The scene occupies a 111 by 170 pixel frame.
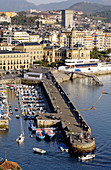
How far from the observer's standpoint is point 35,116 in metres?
17.5

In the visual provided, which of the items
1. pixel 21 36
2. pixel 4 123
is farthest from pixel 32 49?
pixel 4 123

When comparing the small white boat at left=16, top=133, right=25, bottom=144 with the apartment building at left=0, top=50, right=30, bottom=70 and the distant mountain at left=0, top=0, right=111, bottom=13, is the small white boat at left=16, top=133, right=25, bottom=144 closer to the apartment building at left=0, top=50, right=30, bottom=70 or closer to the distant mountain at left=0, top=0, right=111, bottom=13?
the apartment building at left=0, top=50, right=30, bottom=70

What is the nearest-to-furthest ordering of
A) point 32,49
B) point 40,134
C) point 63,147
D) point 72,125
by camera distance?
point 63,147, point 40,134, point 72,125, point 32,49

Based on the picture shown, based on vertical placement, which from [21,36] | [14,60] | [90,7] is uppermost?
[90,7]

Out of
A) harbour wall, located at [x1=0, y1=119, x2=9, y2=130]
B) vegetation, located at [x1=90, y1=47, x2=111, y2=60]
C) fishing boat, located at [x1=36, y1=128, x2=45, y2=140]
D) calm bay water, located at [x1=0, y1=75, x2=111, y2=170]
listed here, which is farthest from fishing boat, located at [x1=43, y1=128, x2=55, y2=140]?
vegetation, located at [x1=90, y1=47, x2=111, y2=60]

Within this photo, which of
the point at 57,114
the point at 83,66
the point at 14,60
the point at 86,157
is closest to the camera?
the point at 86,157

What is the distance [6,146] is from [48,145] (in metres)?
1.38

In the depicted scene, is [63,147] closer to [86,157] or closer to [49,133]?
[86,157]

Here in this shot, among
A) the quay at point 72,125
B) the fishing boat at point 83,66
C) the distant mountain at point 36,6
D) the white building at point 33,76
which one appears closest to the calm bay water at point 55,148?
the quay at point 72,125

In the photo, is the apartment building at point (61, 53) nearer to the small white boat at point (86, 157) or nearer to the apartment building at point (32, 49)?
the apartment building at point (32, 49)

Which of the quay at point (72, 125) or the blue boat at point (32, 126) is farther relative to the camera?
the blue boat at point (32, 126)

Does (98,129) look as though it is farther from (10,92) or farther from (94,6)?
(94,6)

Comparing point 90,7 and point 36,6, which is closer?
point 90,7

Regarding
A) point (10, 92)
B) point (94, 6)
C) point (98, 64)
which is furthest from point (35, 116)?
point (94, 6)
